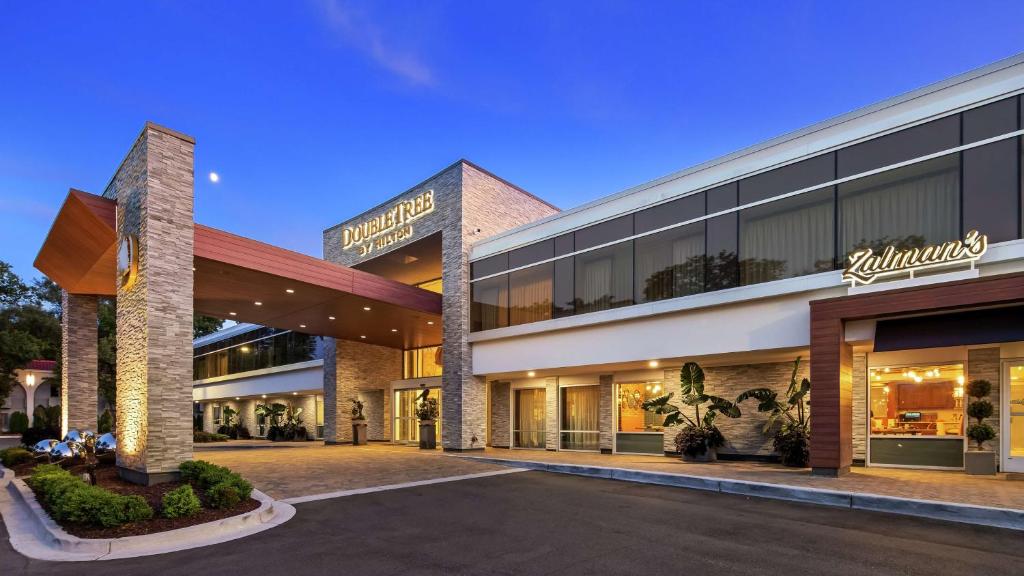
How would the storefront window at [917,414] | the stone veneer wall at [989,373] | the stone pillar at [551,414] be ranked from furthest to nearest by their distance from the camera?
the stone pillar at [551,414] < the storefront window at [917,414] < the stone veneer wall at [989,373]

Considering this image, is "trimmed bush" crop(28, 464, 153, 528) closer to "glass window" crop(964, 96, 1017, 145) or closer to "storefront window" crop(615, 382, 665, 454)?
"storefront window" crop(615, 382, 665, 454)

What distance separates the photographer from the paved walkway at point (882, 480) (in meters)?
10.0

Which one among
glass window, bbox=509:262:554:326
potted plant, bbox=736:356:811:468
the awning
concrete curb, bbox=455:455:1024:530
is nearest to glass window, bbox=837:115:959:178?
the awning

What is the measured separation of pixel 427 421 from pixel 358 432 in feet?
17.1

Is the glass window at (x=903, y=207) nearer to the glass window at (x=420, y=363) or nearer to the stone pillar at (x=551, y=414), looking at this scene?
the stone pillar at (x=551, y=414)

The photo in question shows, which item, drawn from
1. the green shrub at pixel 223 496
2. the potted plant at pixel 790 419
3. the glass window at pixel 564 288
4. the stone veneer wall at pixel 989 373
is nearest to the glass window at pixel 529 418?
the glass window at pixel 564 288

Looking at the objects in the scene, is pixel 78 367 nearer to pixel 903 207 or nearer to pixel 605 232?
pixel 605 232

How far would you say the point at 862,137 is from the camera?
13.0 metres

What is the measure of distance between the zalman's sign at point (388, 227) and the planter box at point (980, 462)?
18.1m

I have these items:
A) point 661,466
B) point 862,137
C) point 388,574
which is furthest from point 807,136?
point 388,574

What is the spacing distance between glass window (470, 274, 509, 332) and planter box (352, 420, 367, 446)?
9.12 m

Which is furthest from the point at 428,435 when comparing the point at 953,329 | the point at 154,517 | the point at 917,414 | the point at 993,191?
the point at 993,191

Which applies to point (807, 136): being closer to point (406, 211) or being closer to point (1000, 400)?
point (1000, 400)

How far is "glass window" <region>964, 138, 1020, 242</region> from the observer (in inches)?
436
